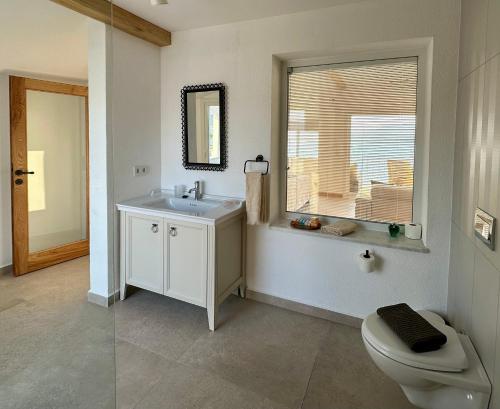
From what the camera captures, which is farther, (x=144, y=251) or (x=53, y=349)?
(x=144, y=251)

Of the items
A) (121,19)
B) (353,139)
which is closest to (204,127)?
(121,19)

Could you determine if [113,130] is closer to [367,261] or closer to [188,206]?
[188,206]

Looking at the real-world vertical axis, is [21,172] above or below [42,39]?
below

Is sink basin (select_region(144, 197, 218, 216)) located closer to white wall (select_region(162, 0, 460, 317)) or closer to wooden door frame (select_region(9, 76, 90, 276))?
white wall (select_region(162, 0, 460, 317))

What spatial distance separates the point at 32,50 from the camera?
2.56 meters

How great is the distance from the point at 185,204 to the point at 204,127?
70 centimetres

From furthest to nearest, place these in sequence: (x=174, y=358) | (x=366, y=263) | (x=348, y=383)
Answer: (x=366, y=263) → (x=174, y=358) → (x=348, y=383)

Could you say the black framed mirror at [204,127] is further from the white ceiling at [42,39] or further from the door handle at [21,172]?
the door handle at [21,172]

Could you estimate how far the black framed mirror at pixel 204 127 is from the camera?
9.26ft

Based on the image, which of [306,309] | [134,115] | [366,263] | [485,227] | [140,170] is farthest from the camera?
[140,170]

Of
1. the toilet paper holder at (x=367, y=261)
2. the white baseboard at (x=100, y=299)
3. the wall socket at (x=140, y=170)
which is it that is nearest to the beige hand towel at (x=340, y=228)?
the toilet paper holder at (x=367, y=261)

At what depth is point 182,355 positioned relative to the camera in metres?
2.09

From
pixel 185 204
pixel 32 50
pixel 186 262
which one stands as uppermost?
pixel 32 50

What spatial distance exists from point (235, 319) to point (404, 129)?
1.86 m
